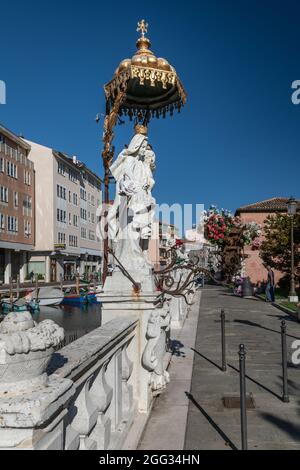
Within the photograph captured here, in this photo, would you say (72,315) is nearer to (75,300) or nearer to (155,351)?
(75,300)

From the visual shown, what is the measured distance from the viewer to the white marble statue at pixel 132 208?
650 centimetres

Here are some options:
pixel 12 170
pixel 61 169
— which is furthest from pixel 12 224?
pixel 61 169

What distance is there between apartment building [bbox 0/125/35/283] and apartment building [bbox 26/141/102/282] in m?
1.42

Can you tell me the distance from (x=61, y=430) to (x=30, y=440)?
1.09ft

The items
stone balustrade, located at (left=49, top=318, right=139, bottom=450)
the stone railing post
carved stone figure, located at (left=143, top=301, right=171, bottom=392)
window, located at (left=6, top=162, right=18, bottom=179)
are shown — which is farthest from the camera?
window, located at (left=6, top=162, right=18, bottom=179)

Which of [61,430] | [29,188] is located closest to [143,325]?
[61,430]

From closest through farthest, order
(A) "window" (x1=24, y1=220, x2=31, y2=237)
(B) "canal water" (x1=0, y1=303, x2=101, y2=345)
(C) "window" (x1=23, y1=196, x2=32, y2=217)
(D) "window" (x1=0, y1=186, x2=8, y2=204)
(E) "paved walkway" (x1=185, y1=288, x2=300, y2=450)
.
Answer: (E) "paved walkway" (x1=185, y1=288, x2=300, y2=450) → (B) "canal water" (x1=0, y1=303, x2=101, y2=345) → (D) "window" (x1=0, y1=186, x2=8, y2=204) → (C) "window" (x1=23, y1=196, x2=32, y2=217) → (A) "window" (x1=24, y1=220, x2=31, y2=237)

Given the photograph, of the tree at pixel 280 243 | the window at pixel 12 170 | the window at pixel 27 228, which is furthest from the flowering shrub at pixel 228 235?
the window at pixel 27 228

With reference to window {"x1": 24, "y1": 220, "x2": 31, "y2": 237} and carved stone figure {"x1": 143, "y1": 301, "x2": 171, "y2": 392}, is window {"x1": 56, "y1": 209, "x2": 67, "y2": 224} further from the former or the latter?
carved stone figure {"x1": 143, "y1": 301, "x2": 171, "y2": 392}

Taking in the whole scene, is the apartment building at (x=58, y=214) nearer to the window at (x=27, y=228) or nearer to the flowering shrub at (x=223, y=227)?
the window at (x=27, y=228)

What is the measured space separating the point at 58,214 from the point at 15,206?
938cm

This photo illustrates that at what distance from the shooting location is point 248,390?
6.85 meters

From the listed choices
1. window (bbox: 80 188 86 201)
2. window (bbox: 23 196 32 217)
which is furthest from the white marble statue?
window (bbox: 80 188 86 201)

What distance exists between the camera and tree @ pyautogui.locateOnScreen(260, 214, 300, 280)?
1138 inches
